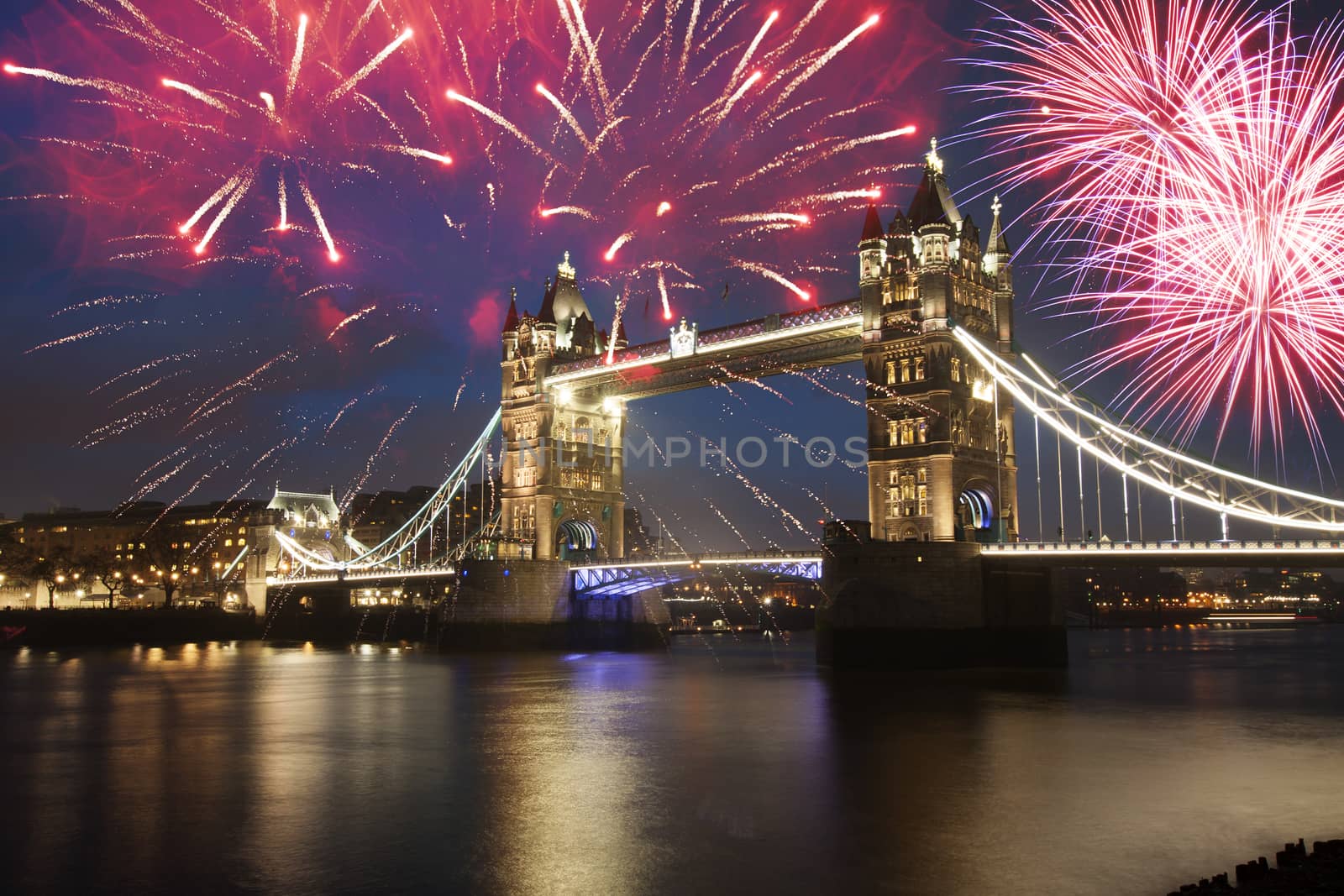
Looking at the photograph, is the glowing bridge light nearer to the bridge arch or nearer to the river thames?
the river thames

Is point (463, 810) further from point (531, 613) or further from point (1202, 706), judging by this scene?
point (531, 613)

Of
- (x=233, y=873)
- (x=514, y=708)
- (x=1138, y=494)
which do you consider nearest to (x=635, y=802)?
(x=233, y=873)

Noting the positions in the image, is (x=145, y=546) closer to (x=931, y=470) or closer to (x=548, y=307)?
(x=548, y=307)

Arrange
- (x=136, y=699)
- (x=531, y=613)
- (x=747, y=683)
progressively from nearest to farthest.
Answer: (x=136, y=699)
(x=747, y=683)
(x=531, y=613)

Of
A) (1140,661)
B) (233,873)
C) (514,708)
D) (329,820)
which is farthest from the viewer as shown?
(1140,661)

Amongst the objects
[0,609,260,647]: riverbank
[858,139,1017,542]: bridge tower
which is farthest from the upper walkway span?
[0,609,260,647]: riverbank

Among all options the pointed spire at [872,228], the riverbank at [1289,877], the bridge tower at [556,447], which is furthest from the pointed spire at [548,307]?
the riverbank at [1289,877]

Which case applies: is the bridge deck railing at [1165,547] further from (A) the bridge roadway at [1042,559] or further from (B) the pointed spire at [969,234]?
(B) the pointed spire at [969,234]
